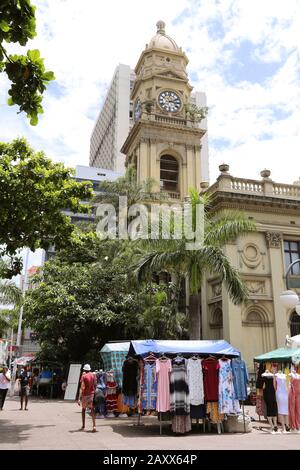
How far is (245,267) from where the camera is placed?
26.1 metres

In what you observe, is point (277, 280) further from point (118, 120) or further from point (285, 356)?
point (118, 120)

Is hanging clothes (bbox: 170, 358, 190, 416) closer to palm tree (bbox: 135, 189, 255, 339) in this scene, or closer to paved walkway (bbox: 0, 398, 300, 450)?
paved walkway (bbox: 0, 398, 300, 450)

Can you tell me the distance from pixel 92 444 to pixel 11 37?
8.05 metres

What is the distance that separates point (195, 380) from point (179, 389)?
2.08ft

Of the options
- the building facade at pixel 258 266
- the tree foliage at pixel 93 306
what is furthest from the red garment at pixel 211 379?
the building facade at pixel 258 266

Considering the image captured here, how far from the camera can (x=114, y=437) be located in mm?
11039

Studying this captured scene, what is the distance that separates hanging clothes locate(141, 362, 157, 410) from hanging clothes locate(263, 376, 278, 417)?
324 centimetres

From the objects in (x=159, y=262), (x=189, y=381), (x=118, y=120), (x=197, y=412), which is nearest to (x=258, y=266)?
(x=159, y=262)

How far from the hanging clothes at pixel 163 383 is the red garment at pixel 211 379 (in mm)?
1020

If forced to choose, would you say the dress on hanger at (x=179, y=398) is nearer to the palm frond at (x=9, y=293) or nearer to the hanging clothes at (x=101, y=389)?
the hanging clothes at (x=101, y=389)

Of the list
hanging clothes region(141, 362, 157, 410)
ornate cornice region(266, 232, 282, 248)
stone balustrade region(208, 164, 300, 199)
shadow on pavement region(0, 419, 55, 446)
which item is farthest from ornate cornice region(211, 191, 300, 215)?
shadow on pavement region(0, 419, 55, 446)

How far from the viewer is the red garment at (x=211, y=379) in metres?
12.4

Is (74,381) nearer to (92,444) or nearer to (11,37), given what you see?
(92,444)

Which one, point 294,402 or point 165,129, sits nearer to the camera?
point 294,402
